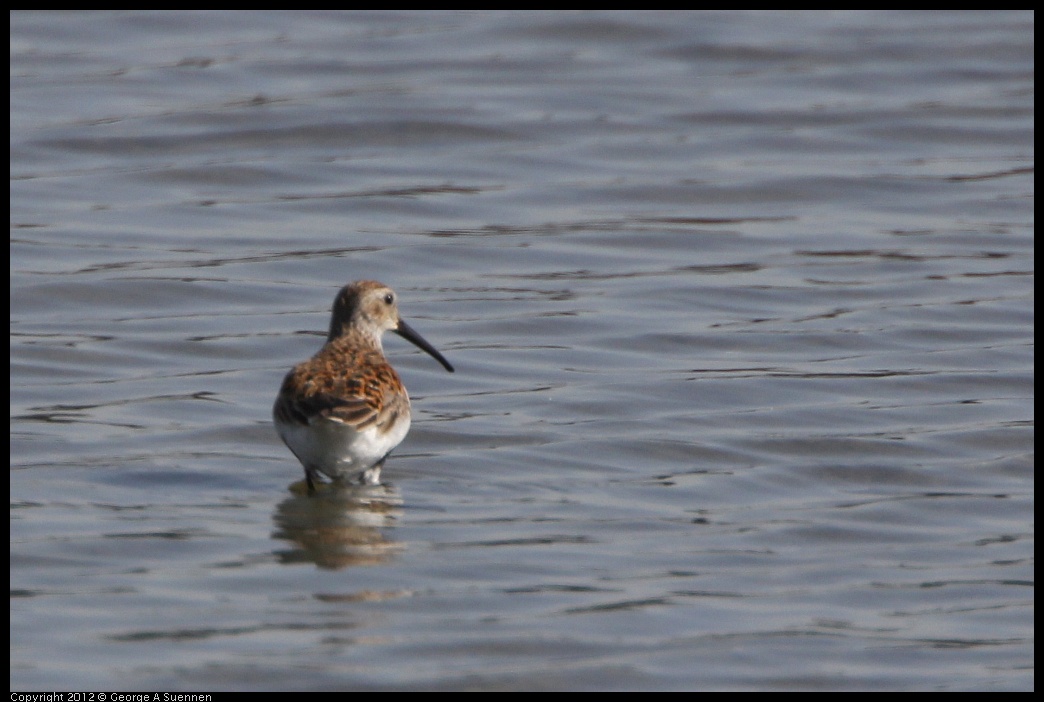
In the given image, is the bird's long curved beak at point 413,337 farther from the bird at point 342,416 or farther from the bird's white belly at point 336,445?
the bird's white belly at point 336,445

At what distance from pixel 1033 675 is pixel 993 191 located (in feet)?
37.2

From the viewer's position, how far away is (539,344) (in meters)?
12.9

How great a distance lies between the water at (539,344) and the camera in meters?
7.29

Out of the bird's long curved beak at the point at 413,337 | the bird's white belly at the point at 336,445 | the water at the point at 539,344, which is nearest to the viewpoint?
the water at the point at 539,344

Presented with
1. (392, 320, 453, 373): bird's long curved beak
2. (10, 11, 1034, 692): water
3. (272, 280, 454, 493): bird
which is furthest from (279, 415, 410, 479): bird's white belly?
(392, 320, 453, 373): bird's long curved beak

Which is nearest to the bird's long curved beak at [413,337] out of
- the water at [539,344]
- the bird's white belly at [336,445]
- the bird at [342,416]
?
the water at [539,344]

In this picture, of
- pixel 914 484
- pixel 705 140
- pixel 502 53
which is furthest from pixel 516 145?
pixel 914 484

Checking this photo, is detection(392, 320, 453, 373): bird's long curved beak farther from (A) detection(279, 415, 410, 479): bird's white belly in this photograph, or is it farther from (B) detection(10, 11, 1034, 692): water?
(A) detection(279, 415, 410, 479): bird's white belly

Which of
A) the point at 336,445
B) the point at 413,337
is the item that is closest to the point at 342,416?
the point at 336,445

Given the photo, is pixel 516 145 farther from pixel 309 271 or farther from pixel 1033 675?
pixel 1033 675

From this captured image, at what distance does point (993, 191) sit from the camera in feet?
57.8

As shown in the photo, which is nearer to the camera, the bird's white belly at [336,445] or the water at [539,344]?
the water at [539,344]

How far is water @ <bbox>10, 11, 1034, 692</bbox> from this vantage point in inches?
287

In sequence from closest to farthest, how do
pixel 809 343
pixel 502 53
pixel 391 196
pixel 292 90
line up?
pixel 809 343
pixel 391 196
pixel 292 90
pixel 502 53
